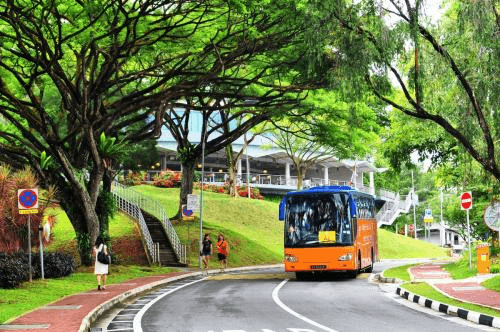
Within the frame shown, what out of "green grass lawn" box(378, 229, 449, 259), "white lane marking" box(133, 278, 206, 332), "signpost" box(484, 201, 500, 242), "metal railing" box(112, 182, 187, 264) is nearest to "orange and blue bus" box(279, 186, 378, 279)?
"white lane marking" box(133, 278, 206, 332)

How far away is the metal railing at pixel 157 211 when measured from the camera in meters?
37.8

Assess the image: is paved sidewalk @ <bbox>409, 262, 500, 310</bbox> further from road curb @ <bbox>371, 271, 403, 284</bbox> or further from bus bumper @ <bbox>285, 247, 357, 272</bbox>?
bus bumper @ <bbox>285, 247, 357, 272</bbox>

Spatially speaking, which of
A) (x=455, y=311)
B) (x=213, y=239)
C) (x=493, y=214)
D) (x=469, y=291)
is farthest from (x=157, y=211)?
(x=455, y=311)

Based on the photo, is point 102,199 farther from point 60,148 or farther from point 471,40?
point 471,40

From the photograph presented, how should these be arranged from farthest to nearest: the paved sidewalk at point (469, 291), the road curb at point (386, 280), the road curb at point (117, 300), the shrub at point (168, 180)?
the shrub at point (168, 180), the road curb at point (386, 280), the paved sidewalk at point (469, 291), the road curb at point (117, 300)

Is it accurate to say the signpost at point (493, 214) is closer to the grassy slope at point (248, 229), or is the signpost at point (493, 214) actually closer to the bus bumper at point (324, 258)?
the bus bumper at point (324, 258)

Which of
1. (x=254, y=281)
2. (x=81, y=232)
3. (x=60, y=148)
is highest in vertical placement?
(x=60, y=148)

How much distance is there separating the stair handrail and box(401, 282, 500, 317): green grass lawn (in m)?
16.7

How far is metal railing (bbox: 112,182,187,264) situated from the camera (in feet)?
124

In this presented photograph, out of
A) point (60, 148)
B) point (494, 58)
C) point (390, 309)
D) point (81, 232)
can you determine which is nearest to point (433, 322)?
point (390, 309)

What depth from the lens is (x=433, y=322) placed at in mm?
13930

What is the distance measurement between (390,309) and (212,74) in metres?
10.7

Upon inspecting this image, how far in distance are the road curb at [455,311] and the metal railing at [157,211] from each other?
1969cm

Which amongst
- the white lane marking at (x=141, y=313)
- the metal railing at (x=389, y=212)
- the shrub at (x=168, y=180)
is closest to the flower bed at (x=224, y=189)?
the shrub at (x=168, y=180)
